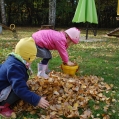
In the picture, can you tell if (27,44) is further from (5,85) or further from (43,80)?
(43,80)

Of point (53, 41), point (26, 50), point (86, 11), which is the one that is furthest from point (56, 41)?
point (86, 11)

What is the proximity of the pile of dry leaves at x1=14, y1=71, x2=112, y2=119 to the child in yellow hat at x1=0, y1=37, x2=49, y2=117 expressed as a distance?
158mm

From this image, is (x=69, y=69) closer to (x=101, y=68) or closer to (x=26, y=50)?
(x=101, y=68)

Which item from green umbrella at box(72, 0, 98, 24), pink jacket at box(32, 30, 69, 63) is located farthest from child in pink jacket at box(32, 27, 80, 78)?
green umbrella at box(72, 0, 98, 24)

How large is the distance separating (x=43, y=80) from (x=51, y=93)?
289 millimetres

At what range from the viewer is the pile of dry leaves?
311cm

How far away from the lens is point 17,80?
2.86 metres

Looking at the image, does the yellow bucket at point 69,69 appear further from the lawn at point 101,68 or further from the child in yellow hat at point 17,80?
the child in yellow hat at point 17,80

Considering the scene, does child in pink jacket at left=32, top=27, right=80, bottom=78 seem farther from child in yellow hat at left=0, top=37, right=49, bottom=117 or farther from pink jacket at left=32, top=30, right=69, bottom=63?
child in yellow hat at left=0, top=37, right=49, bottom=117

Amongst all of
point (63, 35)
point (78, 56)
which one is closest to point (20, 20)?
point (78, 56)

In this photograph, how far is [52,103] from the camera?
10.8 feet

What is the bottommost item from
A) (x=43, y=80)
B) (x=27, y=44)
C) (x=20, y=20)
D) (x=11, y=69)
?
(x=20, y=20)

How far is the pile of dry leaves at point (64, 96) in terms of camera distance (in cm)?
311

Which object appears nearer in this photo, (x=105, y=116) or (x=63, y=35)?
(x=105, y=116)
